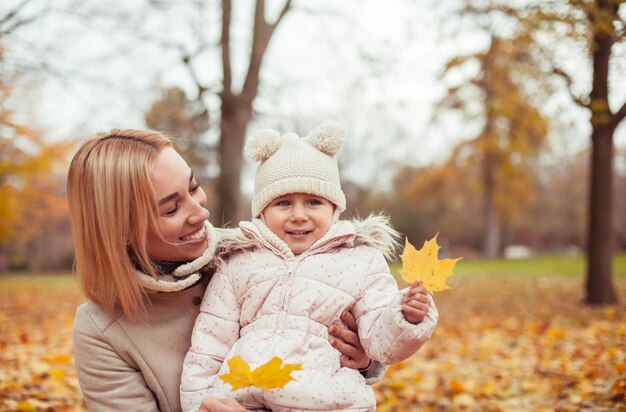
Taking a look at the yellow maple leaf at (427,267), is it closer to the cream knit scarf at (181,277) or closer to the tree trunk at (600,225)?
the cream knit scarf at (181,277)

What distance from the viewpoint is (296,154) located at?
2.26 meters

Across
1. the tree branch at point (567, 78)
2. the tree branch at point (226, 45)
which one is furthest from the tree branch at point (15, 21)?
the tree branch at point (567, 78)

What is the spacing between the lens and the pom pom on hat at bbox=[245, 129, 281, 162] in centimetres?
232

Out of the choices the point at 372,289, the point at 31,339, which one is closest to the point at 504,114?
the point at 31,339

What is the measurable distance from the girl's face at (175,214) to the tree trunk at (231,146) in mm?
6626

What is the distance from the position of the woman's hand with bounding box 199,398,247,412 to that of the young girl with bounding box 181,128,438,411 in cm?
10

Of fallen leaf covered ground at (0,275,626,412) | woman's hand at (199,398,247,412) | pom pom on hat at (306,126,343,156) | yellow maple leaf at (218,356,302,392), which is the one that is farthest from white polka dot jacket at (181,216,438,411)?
fallen leaf covered ground at (0,275,626,412)

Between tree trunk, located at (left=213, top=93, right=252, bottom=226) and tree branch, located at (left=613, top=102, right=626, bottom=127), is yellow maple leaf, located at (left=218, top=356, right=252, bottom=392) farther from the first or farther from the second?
tree branch, located at (left=613, top=102, right=626, bottom=127)

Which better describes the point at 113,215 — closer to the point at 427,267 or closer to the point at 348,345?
the point at 348,345

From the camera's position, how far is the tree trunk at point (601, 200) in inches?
307

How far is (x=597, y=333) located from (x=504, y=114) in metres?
4.06

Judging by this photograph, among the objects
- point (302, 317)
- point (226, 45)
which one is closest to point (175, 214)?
point (302, 317)

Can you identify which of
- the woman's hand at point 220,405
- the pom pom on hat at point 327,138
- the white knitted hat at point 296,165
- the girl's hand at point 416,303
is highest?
the pom pom on hat at point 327,138

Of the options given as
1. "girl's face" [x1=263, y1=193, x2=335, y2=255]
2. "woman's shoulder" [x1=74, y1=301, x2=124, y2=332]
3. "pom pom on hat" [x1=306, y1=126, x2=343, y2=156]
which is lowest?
"woman's shoulder" [x1=74, y1=301, x2=124, y2=332]
